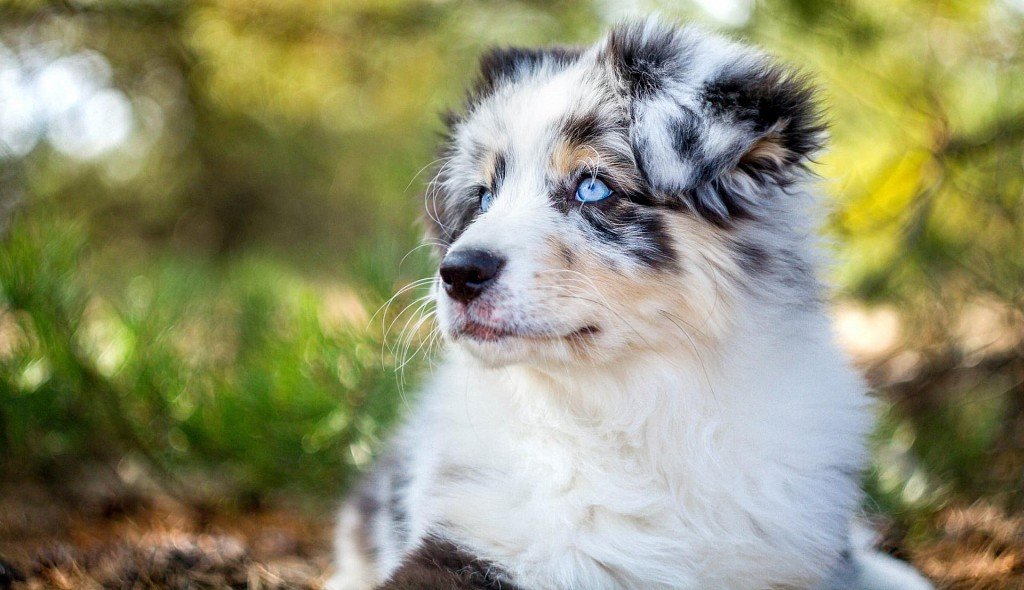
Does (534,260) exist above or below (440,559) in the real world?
above

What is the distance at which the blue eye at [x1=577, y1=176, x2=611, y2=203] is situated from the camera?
2.55m

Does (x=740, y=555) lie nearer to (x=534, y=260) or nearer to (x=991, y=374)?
(x=534, y=260)

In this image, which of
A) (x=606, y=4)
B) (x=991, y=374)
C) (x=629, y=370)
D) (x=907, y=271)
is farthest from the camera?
(x=606, y=4)

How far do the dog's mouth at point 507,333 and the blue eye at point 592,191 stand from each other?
406mm

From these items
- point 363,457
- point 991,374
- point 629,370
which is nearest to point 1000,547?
point 991,374

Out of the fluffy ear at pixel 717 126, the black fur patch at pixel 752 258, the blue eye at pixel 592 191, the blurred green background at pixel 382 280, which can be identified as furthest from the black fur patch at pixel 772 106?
the blurred green background at pixel 382 280

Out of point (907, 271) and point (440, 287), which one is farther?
point (907, 271)

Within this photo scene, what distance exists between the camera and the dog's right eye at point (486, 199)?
2.88 meters

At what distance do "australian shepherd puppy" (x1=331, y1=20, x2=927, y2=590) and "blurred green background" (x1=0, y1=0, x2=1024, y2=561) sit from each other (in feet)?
2.06

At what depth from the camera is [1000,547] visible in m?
3.05

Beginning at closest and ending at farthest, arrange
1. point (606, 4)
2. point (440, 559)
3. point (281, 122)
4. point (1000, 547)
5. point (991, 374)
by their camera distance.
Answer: point (440, 559) → point (1000, 547) → point (991, 374) → point (606, 4) → point (281, 122)

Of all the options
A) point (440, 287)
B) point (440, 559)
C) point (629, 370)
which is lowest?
point (440, 559)

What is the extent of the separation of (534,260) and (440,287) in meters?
0.30

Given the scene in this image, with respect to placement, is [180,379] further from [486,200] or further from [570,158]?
[570,158]
